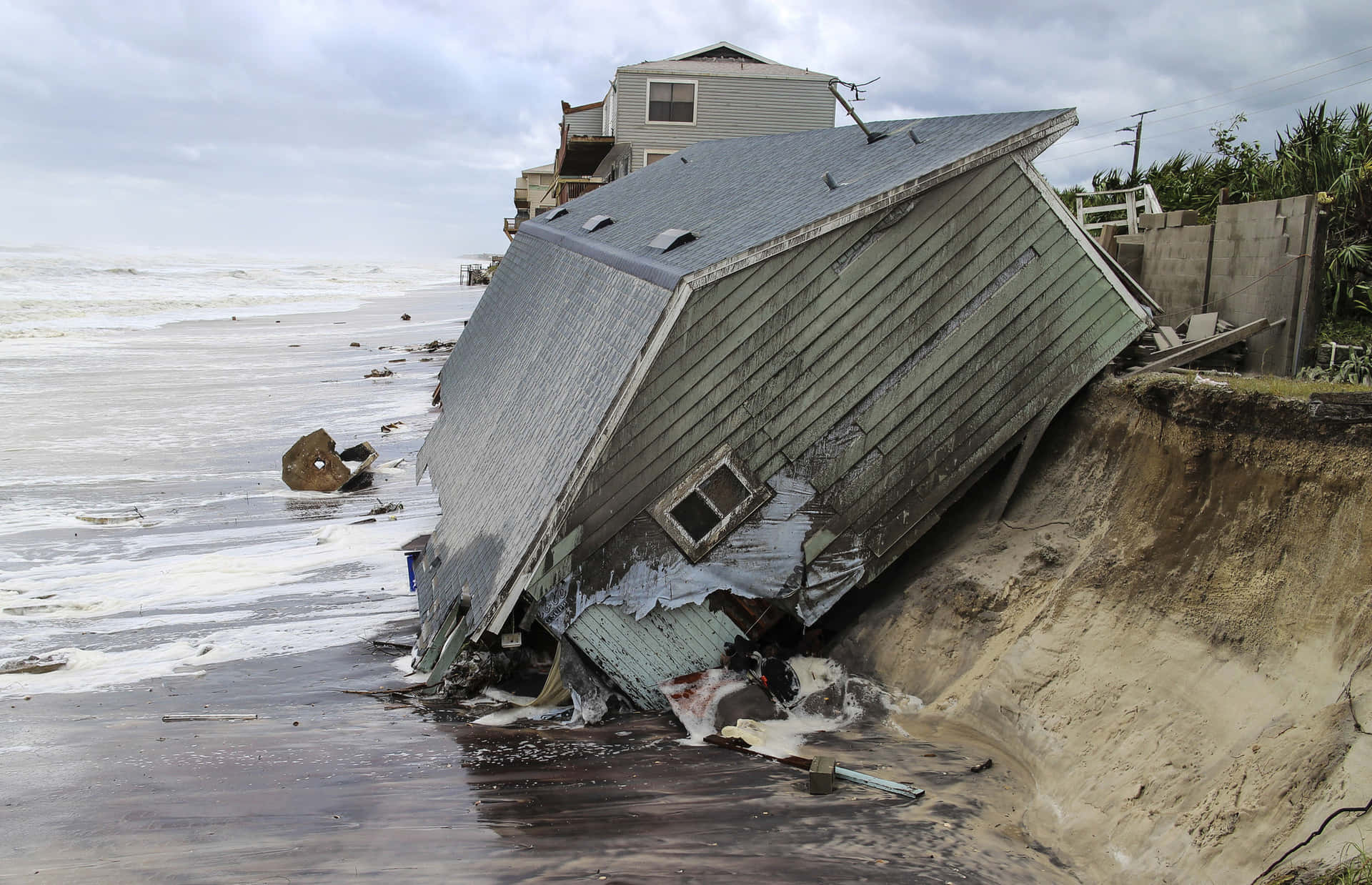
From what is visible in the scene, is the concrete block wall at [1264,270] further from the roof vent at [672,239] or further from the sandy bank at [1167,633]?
the roof vent at [672,239]

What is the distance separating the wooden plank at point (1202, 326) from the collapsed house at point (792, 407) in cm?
232

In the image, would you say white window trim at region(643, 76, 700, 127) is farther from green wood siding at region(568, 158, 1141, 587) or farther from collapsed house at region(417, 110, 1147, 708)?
green wood siding at region(568, 158, 1141, 587)

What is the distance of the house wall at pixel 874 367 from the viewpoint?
9.00 m

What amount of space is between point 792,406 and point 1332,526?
4.29 meters

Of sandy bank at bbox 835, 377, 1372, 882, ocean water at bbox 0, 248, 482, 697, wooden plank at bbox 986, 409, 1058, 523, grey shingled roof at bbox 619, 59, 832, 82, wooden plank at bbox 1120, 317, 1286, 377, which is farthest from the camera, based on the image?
grey shingled roof at bbox 619, 59, 832, 82

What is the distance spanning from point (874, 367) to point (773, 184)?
14.5 feet

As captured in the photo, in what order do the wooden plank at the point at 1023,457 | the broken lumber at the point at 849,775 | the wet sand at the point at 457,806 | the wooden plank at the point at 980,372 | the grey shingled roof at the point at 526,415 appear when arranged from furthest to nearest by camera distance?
the wooden plank at the point at 1023,457 → the wooden plank at the point at 980,372 → the grey shingled roof at the point at 526,415 → the broken lumber at the point at 849,775 → the wet sand at the point at 457,806

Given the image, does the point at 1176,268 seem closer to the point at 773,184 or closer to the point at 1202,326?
the point at 1202,326

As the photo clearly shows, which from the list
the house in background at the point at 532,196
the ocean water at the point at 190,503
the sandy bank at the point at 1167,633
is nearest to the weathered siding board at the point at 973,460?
the sandy bank at the point at 1167,633

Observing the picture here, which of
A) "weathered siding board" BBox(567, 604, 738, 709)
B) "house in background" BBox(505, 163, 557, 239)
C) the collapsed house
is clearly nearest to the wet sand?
"weathered siding board" BBox(567, 604, 738, 709)

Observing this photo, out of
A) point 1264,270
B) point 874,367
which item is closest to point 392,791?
point 874,367

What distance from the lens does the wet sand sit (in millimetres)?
6387

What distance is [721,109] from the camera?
32219mm

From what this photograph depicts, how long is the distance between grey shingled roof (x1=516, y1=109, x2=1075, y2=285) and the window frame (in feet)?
5.65
